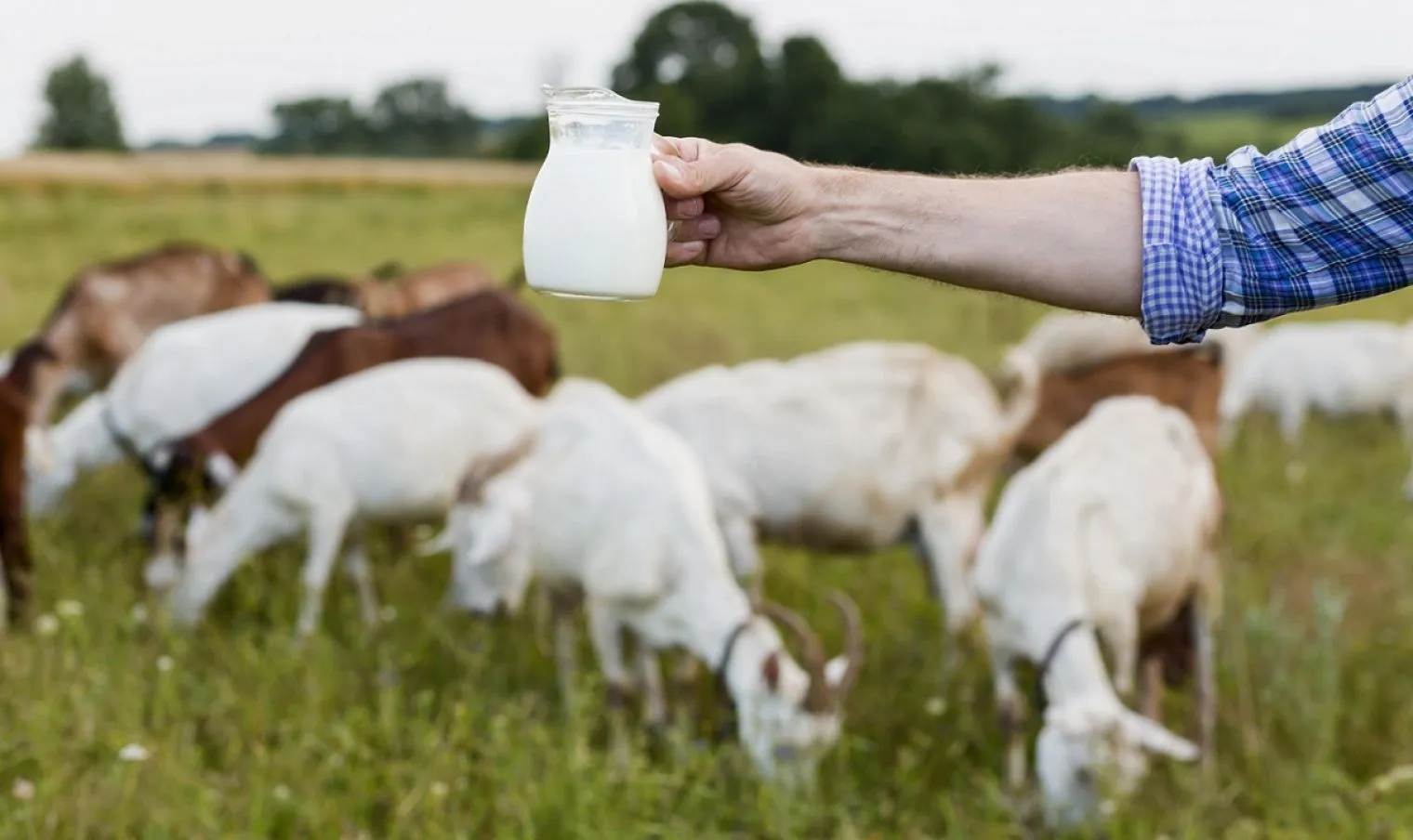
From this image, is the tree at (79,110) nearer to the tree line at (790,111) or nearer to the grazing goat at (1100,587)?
the tree line at (790,111)

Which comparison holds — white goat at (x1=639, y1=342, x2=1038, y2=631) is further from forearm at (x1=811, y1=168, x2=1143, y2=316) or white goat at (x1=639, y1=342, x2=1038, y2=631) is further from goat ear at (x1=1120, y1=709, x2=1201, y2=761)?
forearm at (x1=811, y1=168, x2=1143, y2=316)

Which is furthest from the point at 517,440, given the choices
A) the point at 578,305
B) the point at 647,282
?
the point at 578,305

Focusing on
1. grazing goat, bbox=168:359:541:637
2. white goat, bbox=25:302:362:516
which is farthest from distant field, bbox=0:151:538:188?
grazing goat, bbox=168:359:541:637

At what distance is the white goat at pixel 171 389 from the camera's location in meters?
7.96

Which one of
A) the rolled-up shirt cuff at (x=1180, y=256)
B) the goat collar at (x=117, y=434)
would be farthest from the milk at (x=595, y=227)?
the goat collar at (x=117, y=434)

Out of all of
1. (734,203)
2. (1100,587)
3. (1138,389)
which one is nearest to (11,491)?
(1100,587)

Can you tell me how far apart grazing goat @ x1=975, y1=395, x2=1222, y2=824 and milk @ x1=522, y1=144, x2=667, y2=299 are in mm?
2826

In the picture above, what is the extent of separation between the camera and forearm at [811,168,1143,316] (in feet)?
8.48

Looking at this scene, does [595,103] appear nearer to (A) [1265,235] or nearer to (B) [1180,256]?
(B) [1180,256]

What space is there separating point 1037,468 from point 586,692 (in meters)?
1.91

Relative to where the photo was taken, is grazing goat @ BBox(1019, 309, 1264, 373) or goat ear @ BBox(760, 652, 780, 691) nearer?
goat ear @ BBox(760, 652, 780, 691)

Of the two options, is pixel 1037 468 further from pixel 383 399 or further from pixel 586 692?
pixel 383 399

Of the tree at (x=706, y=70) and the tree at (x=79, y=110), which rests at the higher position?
the tree at (x=706, y=70)

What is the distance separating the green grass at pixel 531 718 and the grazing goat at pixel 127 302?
2025mm
